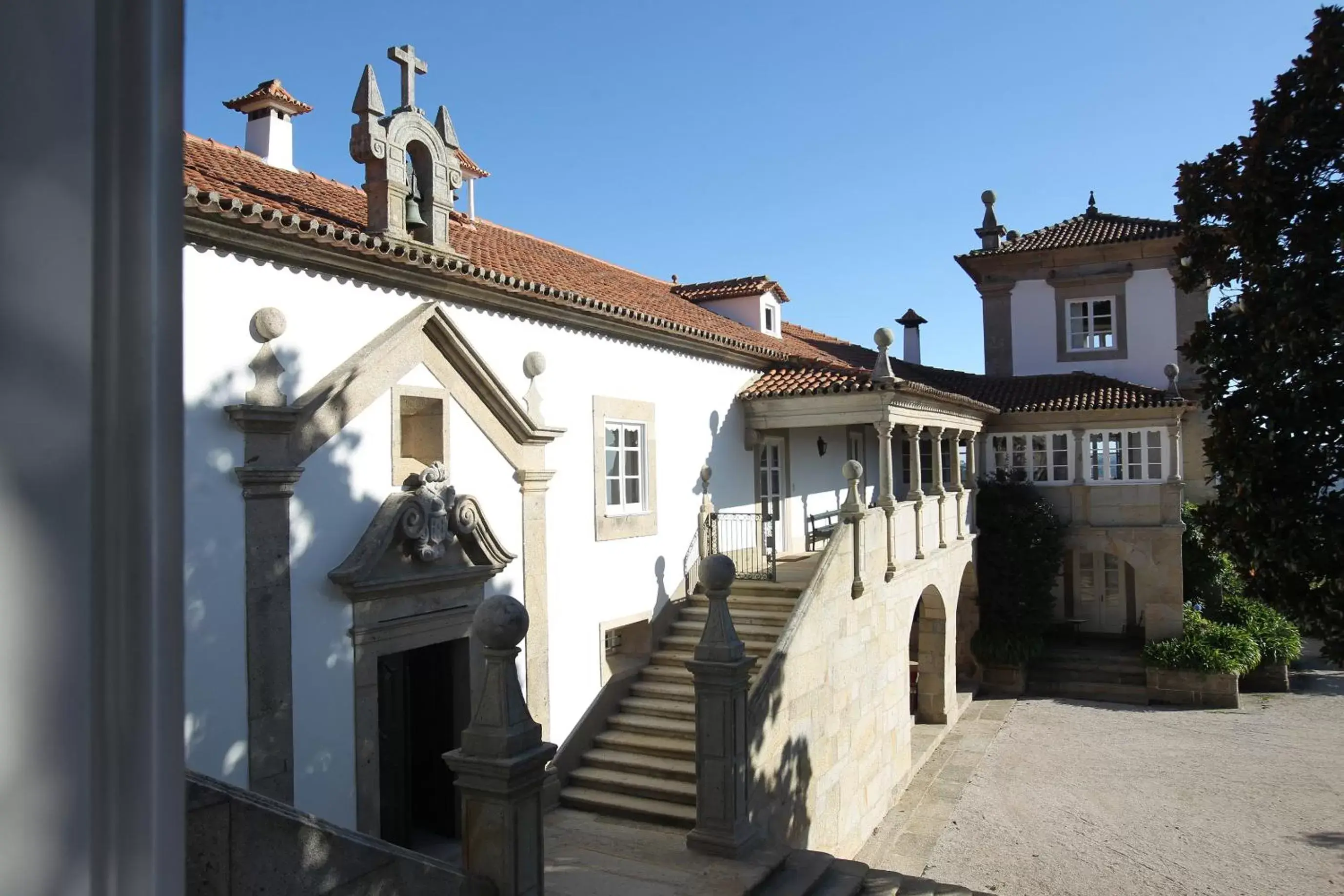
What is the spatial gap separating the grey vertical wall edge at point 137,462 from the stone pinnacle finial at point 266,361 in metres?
6.88

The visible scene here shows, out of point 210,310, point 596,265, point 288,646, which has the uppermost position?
point 596,265

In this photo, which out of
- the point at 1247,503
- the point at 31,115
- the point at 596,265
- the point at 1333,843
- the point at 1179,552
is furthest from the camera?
the point at 1179,552

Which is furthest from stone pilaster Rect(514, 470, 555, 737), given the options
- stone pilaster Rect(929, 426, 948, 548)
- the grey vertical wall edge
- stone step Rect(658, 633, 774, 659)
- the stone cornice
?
the grey vertical wall edge

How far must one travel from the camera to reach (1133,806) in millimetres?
13648

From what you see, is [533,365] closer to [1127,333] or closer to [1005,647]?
[1005,647]

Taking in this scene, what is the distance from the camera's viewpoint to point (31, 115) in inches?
29.5

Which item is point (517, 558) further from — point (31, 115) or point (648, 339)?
point (31, 115)

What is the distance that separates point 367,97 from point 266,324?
2.94 metres

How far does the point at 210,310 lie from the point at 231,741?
3.22 metres

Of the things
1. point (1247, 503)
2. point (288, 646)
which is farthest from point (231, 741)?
point (1247, 503)

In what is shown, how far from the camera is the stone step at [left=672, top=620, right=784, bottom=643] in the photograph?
1197cm

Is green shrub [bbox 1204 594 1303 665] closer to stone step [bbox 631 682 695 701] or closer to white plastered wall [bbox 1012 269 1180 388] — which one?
white plastered wall [bbox 1012 269 1180 388]

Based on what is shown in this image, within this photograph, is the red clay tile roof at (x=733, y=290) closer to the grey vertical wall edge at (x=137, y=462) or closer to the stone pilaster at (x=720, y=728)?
the stone pilaster at (x=720, y=728)

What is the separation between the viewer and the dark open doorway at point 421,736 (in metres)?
9.09
